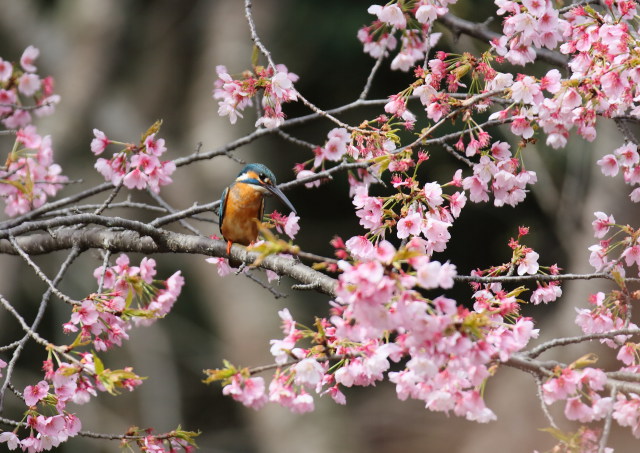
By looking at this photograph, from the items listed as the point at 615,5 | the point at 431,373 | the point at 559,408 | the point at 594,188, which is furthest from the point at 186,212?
the point at 594,188

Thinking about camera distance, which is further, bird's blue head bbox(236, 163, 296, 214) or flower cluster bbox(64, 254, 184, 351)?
bird's blue head bbox(236, 163, 296, 214)

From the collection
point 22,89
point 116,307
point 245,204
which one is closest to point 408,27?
point 245,204

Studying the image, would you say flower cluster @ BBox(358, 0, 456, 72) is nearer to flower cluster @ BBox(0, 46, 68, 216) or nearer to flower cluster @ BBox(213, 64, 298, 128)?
flower cluster @ BBox(213, 64, 298, 128)

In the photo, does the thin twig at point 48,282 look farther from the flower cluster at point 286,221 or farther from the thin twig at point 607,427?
the thin twig at point 607,427

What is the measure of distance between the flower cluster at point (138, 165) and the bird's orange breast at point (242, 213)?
1.62 ft

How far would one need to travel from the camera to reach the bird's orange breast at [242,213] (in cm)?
347

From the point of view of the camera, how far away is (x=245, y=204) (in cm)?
358

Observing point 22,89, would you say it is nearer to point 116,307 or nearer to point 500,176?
point 116,307

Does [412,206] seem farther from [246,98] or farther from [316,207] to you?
[316,207]

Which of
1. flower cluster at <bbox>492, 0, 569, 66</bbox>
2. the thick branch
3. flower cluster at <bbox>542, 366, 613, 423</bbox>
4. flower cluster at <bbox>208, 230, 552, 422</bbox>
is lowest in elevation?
flower cluster at <bbox>542, 366, 613, 423</bbox>

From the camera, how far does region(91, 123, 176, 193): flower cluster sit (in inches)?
114

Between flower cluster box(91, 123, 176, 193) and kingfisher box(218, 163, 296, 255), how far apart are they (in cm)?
45

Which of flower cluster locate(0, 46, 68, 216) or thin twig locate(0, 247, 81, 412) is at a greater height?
flower cluster locate(0, 46, 68, 216)

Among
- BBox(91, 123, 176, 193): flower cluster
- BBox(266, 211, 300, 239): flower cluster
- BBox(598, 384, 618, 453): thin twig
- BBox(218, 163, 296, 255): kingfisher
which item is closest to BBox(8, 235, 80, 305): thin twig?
BBox(91, 123, 176, 193): flower cluster
